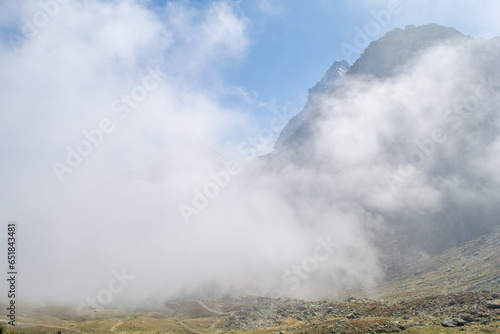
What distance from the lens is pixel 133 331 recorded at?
88.4 meters

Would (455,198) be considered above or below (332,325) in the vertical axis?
above

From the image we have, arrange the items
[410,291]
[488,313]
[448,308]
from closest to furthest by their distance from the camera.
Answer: [488,313]
[448,308]
[410,291]

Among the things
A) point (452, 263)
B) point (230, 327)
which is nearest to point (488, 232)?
point (452, 263)

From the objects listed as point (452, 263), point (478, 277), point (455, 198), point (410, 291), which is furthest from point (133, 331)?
point (455, 198)

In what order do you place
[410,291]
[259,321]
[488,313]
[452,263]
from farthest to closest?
[452,263] → [410,291] → [259,321] → [488,313]

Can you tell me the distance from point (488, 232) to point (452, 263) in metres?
32.1

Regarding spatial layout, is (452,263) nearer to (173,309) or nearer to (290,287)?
(290,287)

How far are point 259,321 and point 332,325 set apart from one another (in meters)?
38.3

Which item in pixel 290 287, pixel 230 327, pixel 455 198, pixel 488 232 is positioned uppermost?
pixel 455 198

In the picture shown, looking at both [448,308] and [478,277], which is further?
[478,277]

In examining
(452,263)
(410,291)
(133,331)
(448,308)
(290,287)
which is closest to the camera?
(448,308)

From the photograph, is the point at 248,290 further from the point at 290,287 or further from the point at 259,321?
the point at 259,321

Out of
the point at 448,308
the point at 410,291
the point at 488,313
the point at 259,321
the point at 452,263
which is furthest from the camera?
the point at 452,263

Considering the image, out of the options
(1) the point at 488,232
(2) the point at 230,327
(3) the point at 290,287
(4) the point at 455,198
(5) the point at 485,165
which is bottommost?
(2) the point at 230,327
